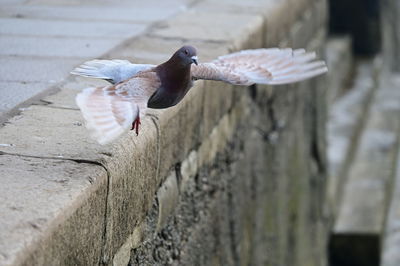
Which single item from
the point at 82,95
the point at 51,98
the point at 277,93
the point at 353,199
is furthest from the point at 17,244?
the point at 353,199

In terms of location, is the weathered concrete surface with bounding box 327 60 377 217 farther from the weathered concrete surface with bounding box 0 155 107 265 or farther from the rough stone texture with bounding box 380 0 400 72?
the weathered concrete surface with bounding box 0 155 107 265

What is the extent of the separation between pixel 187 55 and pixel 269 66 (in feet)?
1.83

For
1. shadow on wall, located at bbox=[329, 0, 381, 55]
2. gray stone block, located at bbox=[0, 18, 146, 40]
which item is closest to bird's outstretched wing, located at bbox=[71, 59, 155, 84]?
gray stone block, located at bbox=[0, 18, 146, 40]

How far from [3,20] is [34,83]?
49.2 inches

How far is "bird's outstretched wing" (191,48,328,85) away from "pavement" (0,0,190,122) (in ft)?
1.94

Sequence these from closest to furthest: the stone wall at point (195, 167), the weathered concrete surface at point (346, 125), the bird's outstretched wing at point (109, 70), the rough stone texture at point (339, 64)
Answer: the stone wall at point (195, 167), the bird's outstretched wing at point (109, 70), the weathered concrete surface at point (346, 125), the rough stone texture at point (339, 64)

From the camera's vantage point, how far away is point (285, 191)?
504 cm

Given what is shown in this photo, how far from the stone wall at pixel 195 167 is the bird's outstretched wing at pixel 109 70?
16 centimetres

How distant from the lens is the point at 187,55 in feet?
6.43

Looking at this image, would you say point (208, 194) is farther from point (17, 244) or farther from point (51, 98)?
point (17, 244)

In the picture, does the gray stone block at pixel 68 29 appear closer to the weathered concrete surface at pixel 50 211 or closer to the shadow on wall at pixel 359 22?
the weathered concrete surface at pixel 50 211

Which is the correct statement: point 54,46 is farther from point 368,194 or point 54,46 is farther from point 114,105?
point 368,194

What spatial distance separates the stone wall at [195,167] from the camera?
182cm

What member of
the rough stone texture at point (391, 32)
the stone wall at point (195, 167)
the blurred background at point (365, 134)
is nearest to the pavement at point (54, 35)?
the stone wall at point (195, 167)
